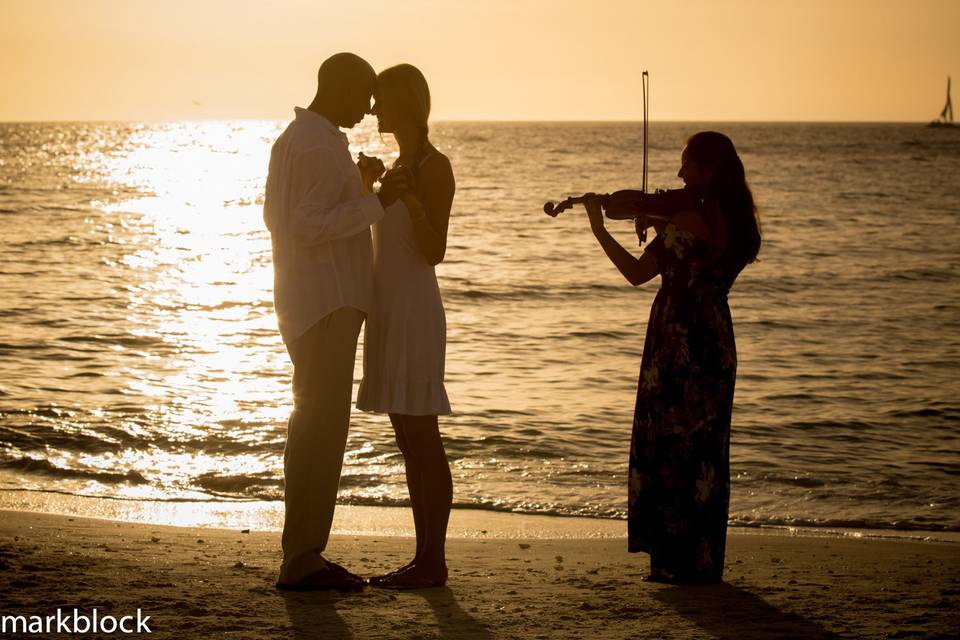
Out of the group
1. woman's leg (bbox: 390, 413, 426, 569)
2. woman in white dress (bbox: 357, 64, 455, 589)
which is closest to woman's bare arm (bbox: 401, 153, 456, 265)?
woman in white dress (bbox: 357, 64, 455, 589)

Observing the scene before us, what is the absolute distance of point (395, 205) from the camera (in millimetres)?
4727

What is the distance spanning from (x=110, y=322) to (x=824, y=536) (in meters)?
10.9

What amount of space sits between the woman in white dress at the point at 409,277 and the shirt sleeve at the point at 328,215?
0.75 feet

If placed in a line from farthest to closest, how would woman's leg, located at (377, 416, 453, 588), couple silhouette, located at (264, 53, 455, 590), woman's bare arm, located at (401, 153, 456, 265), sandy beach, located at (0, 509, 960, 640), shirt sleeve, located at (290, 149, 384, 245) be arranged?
woman's leg, located at (377, 416, 453, 588)
woman's bare arm, located at (401, 153, 456, 265)
couple silhouette, located at (264, 53, 455, 590)
shirt sleeve, located at (290, 149, 384, 245)
sandy beach, located at (0, 509, 960, 640)

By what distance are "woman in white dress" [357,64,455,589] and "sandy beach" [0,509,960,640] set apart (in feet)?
2.63

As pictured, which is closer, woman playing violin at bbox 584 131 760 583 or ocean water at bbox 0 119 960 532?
woman playing violin at bbox 584 131 760 583

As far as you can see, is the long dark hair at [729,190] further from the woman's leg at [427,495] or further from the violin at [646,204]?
the woman's leg at [427,495]

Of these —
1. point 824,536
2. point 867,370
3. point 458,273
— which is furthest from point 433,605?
point 458,273

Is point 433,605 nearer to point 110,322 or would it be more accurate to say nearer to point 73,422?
point 73,422

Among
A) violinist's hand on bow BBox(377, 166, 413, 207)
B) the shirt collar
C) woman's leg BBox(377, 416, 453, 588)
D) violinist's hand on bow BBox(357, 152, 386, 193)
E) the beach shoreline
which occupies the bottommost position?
the beach shoreline

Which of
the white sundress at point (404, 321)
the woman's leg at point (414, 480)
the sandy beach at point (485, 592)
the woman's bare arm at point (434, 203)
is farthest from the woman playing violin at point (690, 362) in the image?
the woman's leg at point (414, 480)

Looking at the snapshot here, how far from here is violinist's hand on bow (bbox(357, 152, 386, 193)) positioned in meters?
4.74

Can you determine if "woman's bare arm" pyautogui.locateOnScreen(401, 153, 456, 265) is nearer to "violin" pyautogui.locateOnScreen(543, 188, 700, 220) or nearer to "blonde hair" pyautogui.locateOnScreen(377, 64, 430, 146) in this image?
"blonde hair" pyautogui.locateOnScreen(377, 64, 430, 146)

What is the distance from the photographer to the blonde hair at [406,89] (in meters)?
4.67
